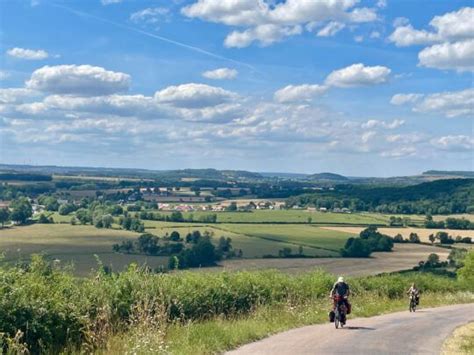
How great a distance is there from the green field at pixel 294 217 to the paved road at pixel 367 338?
73772 mm

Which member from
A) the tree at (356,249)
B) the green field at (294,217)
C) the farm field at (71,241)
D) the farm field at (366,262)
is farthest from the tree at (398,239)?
the farm field at (71,241)

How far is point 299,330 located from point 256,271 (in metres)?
5.49

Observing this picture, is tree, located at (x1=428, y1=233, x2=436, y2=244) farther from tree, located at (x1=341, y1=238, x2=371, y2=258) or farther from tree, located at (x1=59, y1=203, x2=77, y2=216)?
tree, located at (x1=59, y1=203, x2=77, y2=216)

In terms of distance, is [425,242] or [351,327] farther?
[425,242]

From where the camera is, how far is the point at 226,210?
117 m

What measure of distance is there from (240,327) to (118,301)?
134 inches

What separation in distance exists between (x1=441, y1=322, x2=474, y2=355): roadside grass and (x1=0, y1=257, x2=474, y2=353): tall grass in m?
5.46

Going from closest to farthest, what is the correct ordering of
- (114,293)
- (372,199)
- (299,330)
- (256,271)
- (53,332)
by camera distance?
1. (53,332)
2. (114,293)
3. (299,330)
4. (256,271)
5. (372,199)

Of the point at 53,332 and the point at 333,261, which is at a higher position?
the point at 53,332

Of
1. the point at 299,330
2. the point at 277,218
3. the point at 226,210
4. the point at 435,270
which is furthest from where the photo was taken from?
the point at 226,210

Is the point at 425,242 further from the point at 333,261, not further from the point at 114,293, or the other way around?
the point at 114,293

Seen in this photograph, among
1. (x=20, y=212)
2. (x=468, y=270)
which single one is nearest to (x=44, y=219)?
(x=20, y=212)

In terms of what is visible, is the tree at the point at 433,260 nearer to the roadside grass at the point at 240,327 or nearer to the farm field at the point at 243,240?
the farm field at the point at 243,240

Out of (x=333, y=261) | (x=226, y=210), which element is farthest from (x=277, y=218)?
(x=333, y=261)
